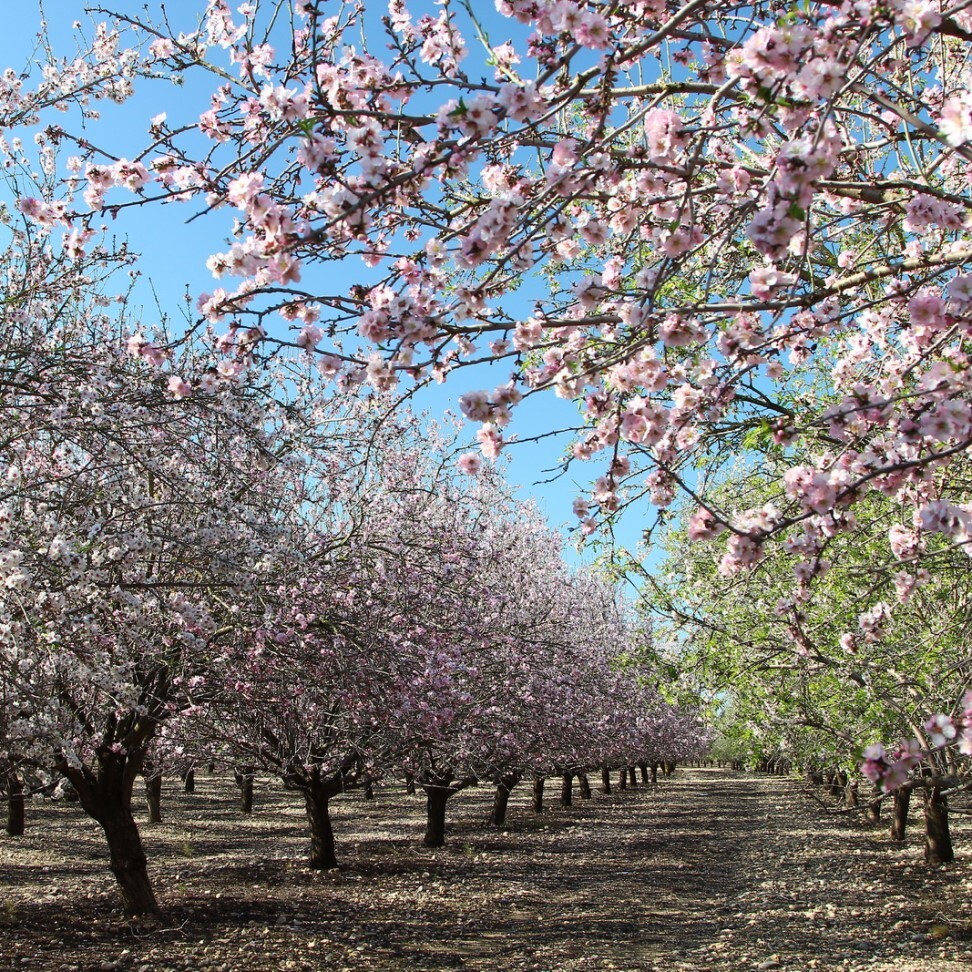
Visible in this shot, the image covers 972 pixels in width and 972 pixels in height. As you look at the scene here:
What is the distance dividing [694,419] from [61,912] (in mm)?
11078

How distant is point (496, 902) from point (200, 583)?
804 centimetres

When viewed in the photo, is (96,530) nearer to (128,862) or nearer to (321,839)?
(128,862)

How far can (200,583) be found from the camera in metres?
7.40

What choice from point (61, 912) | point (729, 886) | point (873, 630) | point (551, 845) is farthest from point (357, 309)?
point (551, 845)

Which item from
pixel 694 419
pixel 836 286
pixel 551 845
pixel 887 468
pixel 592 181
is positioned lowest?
pixel 551 845

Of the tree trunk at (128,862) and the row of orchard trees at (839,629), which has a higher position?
the row of orchard trees at (839,629)

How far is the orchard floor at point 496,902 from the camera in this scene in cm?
928

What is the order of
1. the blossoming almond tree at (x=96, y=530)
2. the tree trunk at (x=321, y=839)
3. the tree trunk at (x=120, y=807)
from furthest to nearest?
the tree trunk at (x=321, y=839) → the tree trunk at (x=120, y=807) → the blossoming almond tree at (x=96, y=530)

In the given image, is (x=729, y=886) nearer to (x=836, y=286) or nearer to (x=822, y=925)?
(x=822, y=925)

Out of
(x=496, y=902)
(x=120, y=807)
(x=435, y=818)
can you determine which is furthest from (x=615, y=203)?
(x=435, y=818)

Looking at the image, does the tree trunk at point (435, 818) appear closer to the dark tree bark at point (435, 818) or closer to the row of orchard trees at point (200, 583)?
the dark tree bark at point (435, 818)

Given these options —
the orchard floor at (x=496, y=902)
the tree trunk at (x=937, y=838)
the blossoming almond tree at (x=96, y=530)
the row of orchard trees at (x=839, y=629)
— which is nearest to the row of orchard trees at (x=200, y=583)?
the blossoming almond tree at (x=96, y=530)

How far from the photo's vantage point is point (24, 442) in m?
7.60

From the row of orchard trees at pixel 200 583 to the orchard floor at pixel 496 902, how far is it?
149 centimetres
